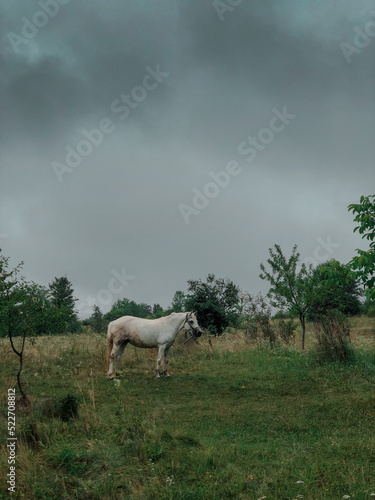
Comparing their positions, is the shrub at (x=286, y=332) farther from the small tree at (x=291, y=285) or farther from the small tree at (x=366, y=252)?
the small tree at (x=366, y=252)

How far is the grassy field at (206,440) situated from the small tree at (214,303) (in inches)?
560

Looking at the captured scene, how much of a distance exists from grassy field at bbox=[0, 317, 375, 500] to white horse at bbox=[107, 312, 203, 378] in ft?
5.65

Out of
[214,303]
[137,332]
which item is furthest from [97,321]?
[137,332]

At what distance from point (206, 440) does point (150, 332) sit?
7.28m

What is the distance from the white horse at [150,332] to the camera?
44.4 ft

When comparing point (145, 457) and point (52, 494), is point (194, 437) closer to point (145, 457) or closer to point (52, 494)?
point (145, 457)

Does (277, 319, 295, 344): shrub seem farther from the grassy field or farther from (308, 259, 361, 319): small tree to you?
the grassy field

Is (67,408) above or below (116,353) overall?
below

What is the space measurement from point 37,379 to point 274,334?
11203 mm

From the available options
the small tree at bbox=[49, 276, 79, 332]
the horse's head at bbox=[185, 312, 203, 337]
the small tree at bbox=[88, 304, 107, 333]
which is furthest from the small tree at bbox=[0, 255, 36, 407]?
the small tree at bbox=[88, 304, 107, 333]

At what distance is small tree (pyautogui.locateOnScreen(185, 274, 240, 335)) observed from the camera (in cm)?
2633

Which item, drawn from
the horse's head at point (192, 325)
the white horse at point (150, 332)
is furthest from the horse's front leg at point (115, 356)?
the horse's head at point (192, 325)

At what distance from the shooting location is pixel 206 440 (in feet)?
21.8

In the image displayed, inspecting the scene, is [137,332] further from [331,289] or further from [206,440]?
[331,289]
